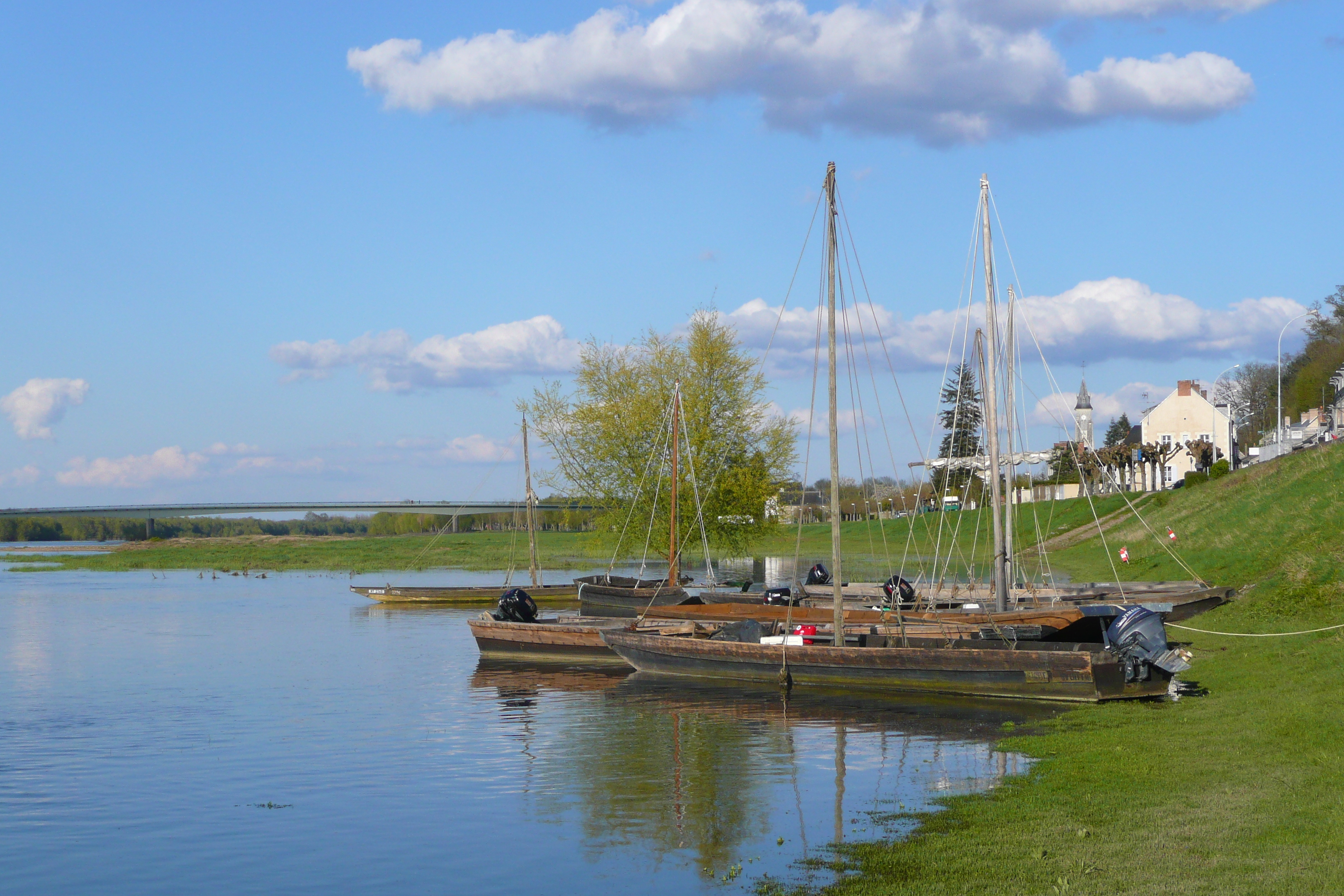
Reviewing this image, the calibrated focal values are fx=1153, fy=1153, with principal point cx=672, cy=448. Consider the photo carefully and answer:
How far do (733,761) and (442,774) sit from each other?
4.71m

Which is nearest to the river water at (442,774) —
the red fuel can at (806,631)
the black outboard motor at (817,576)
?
the red fuel can at (806,631)

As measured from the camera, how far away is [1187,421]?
118 meters

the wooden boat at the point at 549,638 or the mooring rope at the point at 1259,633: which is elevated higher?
the mooring rope at the point at 1259,633

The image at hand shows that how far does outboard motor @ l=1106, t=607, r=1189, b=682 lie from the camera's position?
21438mm

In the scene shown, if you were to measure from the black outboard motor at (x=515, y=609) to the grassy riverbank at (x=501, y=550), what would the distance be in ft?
87.7

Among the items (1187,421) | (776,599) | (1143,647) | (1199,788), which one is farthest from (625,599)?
(1187,421)

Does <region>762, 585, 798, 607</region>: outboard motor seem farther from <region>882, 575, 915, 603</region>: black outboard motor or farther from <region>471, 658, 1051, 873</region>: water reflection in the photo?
<region>471, 658, 1051, 873</region>: water reflection

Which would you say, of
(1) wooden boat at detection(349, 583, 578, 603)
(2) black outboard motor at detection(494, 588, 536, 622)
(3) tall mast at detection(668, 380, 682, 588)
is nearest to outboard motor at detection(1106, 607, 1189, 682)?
(2) black outboard motor at detection(494, 588, 536, 622)

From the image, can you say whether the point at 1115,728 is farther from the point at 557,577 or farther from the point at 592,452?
the point at 557,577

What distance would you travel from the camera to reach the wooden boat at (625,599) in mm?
40062

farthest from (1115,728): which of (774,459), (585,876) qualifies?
(774,459)

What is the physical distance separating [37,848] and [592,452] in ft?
154

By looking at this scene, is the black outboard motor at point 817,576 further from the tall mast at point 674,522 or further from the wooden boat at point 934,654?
the wooden boat at point 934,654

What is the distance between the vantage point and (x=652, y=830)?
14.4 metres
